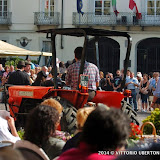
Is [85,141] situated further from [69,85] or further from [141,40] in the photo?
[141,40]

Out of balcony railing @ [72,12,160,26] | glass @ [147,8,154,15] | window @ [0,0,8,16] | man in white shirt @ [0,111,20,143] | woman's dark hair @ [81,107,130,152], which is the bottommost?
man in white shirt @ [0,111,20,143]

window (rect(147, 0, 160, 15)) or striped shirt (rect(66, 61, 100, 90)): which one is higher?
window (rect(147, 0, 160, 15))

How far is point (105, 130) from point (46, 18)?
1273 inches

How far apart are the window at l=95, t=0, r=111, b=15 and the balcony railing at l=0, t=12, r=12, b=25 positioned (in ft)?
19.7

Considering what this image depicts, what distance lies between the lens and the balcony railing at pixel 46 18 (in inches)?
1359

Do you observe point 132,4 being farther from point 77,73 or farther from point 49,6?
point 77,73

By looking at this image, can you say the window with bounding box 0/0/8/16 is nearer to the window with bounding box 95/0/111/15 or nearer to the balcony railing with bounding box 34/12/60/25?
the balcony railing with bounding box 34/12/60/25

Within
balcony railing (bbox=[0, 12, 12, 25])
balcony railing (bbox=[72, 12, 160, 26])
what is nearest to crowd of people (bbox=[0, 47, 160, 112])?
balcony railing (bbox=[72, 12, 160, 26])

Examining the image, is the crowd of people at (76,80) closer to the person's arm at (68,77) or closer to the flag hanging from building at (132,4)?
the person's arm at (68,77)

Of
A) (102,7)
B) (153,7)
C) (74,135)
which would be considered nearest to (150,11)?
(153,7)

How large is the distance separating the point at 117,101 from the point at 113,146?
5.90m

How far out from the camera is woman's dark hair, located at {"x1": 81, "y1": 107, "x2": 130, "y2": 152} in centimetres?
289

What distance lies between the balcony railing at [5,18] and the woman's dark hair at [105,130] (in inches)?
1288

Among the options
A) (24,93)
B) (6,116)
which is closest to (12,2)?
(24,93)
